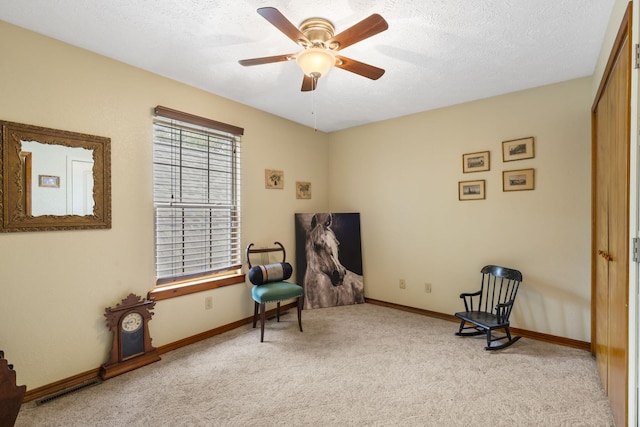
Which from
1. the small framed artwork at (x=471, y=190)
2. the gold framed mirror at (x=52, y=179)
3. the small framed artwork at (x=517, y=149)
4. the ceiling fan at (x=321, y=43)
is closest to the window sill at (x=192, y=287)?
the gold framed mirror at (x=52, y=179)

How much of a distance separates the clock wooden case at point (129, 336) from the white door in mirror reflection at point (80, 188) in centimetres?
82

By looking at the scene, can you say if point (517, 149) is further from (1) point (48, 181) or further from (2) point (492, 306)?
(1) point (48, 181)

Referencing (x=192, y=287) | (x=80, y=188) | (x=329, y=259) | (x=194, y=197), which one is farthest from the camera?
(x=329, y=259)

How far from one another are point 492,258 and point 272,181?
9.14 feet

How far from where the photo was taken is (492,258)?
3.41 metres

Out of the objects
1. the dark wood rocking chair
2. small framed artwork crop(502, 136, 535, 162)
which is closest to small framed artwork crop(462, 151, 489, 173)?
small framed artwork crop(502, 136, 535, 162)

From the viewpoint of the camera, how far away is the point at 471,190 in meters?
3.55

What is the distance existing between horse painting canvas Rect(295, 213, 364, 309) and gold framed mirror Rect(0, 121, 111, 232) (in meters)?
2.37

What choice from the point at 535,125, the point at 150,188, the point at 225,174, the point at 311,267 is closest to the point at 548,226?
the point at 535,125

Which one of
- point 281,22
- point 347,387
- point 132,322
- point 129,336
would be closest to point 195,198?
point 132,322

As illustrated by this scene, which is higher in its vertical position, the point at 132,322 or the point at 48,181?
the point at 48,181

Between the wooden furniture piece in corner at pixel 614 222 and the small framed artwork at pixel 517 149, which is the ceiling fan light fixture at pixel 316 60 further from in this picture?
the small framed artwork at pixel 517 149

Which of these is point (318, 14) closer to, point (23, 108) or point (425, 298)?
point (23, 108)

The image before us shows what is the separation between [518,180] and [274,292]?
9.36 feet
